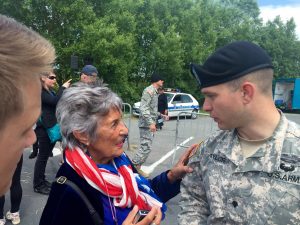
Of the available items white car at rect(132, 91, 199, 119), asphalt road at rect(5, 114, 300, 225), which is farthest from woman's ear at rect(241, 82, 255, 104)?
white car at rect(132, 91, 199, 119)

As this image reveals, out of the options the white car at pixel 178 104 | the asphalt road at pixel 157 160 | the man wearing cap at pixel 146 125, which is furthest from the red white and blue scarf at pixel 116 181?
the white car at pixel 178 104

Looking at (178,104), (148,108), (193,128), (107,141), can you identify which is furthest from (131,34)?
(107,141)

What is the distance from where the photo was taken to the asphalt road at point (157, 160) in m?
4.58

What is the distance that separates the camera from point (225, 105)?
1.66 metres

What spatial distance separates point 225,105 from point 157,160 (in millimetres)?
6355

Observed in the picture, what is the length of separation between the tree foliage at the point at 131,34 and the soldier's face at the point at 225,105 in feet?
55.2

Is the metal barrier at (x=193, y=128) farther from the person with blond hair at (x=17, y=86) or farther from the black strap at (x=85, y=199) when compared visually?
the person with blond hair at (x=17, y=86)

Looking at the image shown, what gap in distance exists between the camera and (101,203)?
6.76 feet

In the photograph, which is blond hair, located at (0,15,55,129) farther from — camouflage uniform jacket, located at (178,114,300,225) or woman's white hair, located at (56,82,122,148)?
woman's white hair, located at (56,82,122,148)

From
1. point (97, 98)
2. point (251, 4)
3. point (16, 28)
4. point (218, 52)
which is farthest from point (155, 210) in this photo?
point (251, 4)

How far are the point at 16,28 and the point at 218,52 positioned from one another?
3.20 ft

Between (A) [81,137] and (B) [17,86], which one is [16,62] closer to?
(B) [17,86]

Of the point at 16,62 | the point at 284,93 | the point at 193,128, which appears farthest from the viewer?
the point at 284,93

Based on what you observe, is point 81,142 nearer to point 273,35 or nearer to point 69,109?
point 69,109
